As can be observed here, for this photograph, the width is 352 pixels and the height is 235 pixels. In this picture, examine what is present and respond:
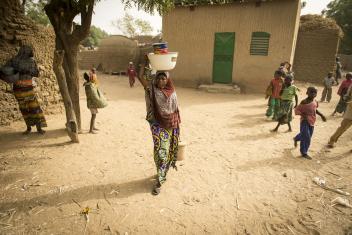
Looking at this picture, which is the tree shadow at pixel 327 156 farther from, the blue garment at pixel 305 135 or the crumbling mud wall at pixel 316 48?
the crumbling mud wall at pixel 316 48

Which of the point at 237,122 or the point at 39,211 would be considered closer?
the point at 39,211

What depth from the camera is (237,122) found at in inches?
262

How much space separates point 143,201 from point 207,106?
5928 millimetres

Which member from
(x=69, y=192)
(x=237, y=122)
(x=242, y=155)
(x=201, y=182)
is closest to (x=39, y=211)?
(x=69, y=192)

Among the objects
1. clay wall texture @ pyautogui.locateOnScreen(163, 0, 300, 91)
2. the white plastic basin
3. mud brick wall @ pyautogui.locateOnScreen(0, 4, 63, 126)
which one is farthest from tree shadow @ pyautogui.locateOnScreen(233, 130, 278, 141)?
clay wall texture @ pyautogui.locateOnScreen(163, 0, 300, 91)

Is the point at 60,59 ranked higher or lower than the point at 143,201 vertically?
higher

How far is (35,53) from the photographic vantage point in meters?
5.84

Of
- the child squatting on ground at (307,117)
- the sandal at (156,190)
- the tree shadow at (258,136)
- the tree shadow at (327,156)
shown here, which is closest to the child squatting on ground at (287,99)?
the tree shadow at (258,136)

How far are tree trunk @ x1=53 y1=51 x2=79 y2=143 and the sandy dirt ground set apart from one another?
0.30m

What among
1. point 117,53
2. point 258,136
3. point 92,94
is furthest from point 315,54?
point 117,53

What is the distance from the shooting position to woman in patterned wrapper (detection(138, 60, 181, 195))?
9.87 ft

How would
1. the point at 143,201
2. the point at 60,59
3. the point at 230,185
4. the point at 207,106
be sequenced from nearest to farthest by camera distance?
1. the point at 143,201
2. the point at 230,185
3. the point at 60,59
4. the point at 207,106

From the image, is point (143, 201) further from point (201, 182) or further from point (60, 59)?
point (60, 59)

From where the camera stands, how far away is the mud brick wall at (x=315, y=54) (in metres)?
12.4
